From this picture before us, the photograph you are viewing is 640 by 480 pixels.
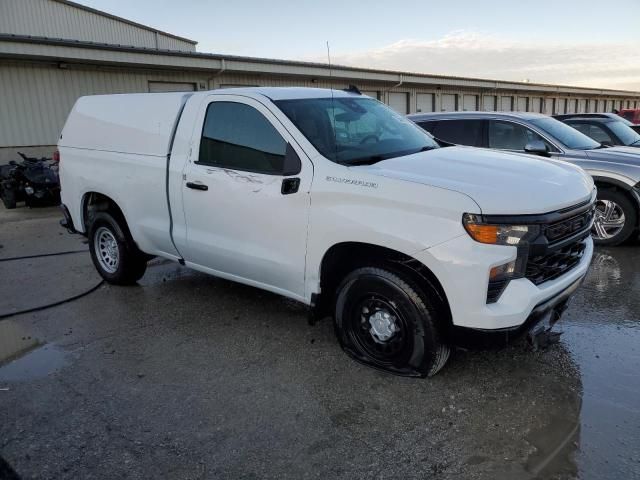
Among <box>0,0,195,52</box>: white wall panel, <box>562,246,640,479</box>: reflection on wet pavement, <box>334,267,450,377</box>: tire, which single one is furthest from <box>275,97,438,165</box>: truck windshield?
<box>0,0,195,52</box>: white wall panel

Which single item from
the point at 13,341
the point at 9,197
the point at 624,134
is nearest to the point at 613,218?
the point at 624,134

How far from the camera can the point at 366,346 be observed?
12.4ft

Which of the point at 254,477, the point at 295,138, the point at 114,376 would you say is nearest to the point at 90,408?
the point at 114,376

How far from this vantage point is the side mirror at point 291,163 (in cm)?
383

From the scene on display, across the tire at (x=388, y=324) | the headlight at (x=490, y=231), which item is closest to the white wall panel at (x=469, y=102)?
the tire at (x=388, y=324)

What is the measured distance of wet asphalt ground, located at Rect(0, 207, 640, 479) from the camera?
2830 mm

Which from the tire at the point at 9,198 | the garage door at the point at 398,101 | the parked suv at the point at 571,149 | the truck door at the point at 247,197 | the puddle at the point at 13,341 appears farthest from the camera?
the garage door at the point at 398,101

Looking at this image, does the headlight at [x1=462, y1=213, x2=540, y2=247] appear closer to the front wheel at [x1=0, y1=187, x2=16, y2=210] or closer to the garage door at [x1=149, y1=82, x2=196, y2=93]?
the front wheel at [x1=0, y1=187, x2=16, y2=210]

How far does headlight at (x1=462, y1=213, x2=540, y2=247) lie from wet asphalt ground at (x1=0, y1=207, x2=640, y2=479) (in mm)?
1083

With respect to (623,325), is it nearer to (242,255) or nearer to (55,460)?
(242,255)

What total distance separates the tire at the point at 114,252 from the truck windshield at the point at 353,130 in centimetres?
254

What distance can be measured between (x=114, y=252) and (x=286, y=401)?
133 inches

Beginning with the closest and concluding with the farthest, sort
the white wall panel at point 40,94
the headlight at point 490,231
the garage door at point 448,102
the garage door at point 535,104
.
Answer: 1. the headlight at point 490,231
2. the white wall panel at point 40,94
3. the garage door at point 448,102
4. the garage door at point 535,104

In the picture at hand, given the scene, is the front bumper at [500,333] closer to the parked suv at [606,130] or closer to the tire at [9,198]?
the parked suv at [606,130]
